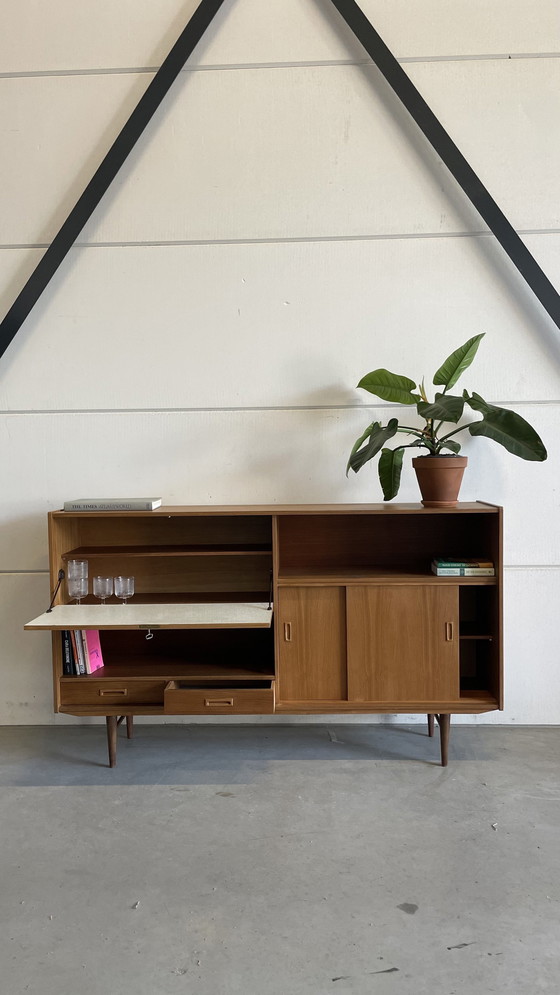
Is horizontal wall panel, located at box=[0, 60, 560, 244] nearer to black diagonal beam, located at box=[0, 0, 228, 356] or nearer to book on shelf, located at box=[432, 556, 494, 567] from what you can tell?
black diagonal beam, located at box=[0, 0, 228, 356]

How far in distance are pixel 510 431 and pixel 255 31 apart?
2.15 metres

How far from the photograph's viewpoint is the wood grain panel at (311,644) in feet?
9.84

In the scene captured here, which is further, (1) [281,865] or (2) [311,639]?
(2) [311,639]

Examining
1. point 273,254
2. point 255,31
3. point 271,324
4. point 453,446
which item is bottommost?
point 453,446

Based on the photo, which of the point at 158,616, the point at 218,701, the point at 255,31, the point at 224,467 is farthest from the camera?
the point at 224,467

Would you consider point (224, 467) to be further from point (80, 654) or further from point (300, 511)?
point (80, 654)

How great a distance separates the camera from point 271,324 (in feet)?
11.2

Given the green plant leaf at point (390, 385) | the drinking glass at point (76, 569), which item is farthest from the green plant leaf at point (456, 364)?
the drinking glass at point (76, 569)

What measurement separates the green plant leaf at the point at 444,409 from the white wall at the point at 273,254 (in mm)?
509

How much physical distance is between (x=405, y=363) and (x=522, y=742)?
1.76 m

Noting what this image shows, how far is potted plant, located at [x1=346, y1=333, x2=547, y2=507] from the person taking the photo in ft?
9.36

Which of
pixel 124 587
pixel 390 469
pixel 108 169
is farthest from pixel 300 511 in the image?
pixel 108 169

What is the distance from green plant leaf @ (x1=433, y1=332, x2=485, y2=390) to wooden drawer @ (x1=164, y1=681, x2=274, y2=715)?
1.45 meters

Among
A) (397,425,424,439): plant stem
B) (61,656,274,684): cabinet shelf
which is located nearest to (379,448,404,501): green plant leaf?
(397,425,424,439): plant stem
